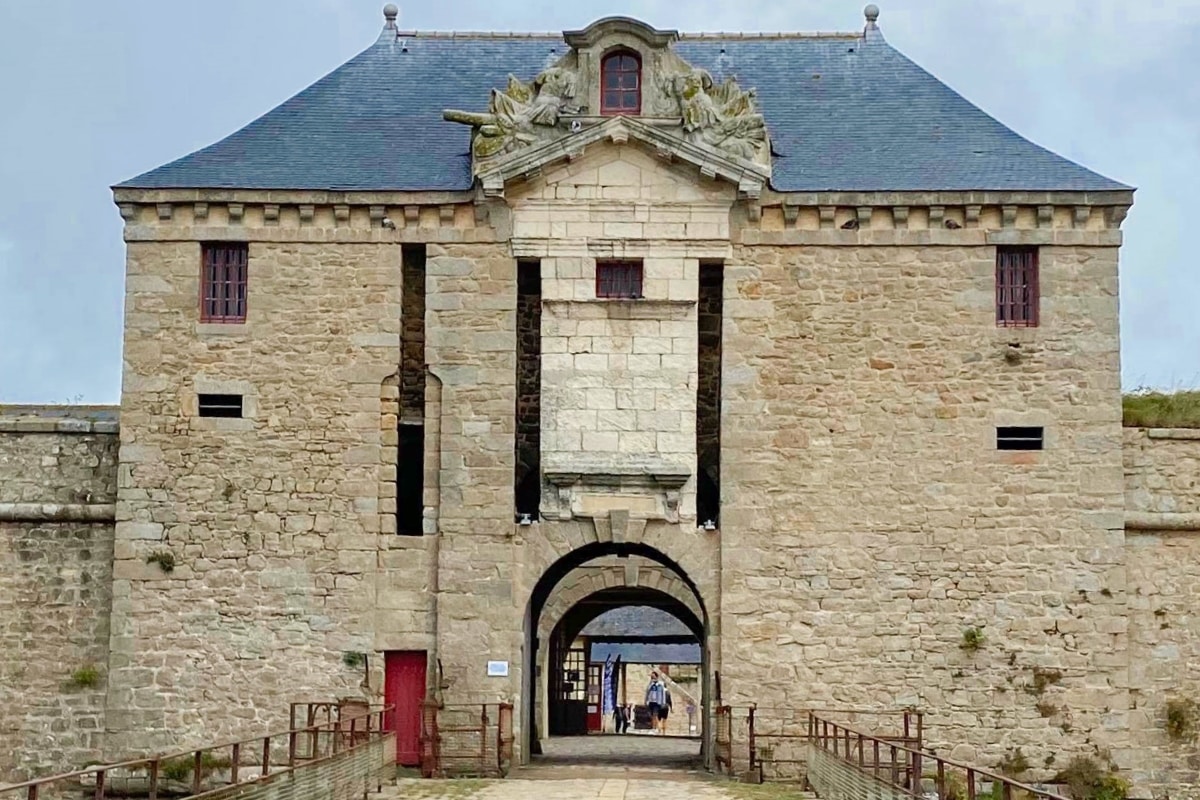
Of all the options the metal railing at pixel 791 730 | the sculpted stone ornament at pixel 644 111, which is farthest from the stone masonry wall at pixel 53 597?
the metal railing at pixel 791 730

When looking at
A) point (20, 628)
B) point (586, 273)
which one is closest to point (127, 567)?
point (20, 628)

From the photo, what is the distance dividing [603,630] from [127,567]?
52.1ft

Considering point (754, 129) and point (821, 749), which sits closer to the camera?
point (821, 749)

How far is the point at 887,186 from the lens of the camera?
17.9m

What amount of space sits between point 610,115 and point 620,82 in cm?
41

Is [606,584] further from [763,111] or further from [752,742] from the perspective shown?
[752,742]

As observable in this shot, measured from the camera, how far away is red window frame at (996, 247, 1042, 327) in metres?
18.0

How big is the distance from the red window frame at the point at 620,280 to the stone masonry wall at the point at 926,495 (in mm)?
957

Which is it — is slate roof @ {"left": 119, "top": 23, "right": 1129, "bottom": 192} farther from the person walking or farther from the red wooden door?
the person walking

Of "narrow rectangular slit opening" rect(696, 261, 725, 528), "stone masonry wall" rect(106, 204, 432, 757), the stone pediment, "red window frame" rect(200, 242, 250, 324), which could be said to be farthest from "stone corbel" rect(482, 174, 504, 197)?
"red window frame" rect(200, 242, 250, 324)

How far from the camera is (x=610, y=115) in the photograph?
1788cm

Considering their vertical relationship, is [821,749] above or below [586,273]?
below

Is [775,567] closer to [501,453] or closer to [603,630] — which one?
[501,453]

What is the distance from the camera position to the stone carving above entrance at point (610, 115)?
17641 millimetres
